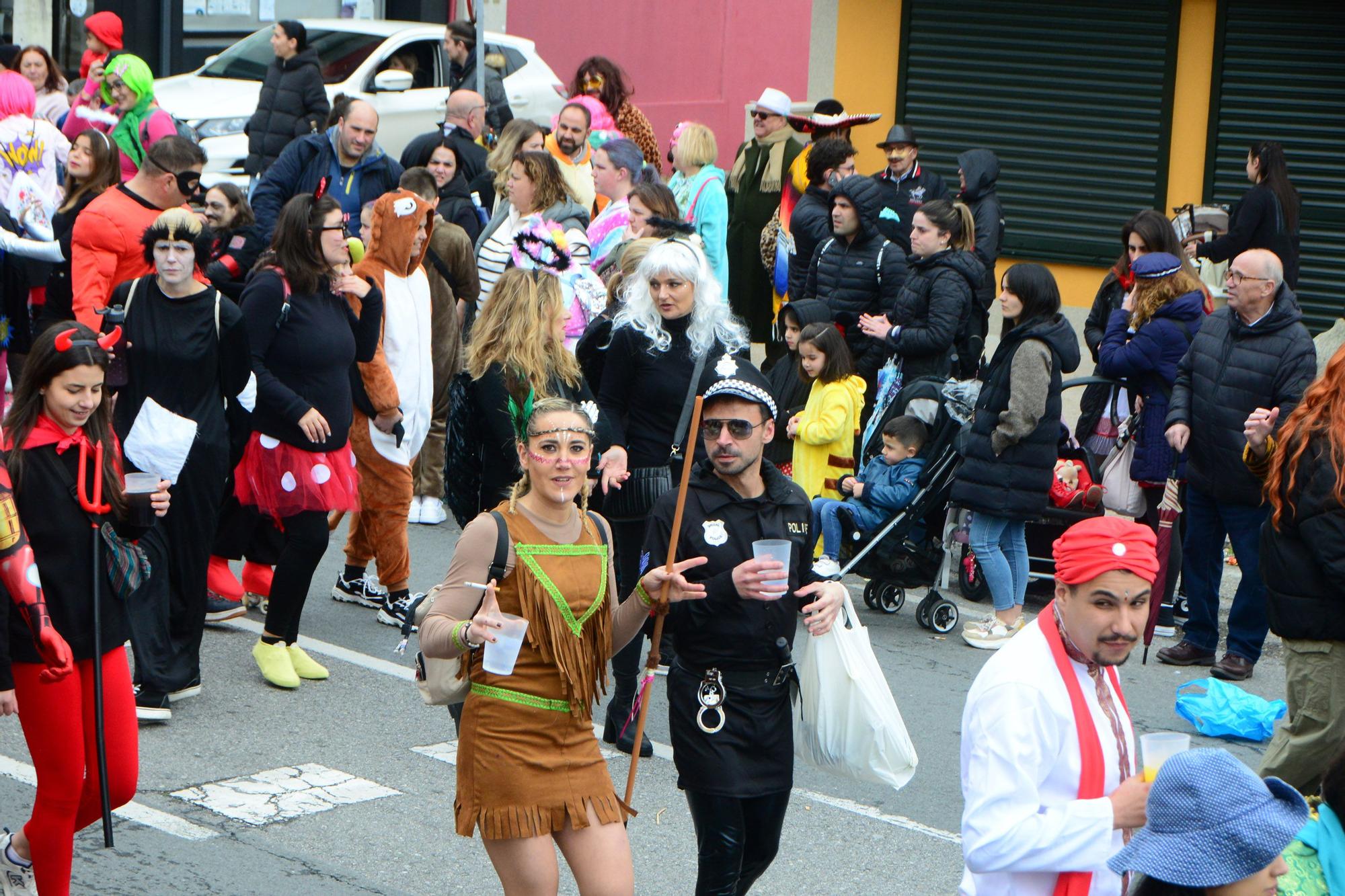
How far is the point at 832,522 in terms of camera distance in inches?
346

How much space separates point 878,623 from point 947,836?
296 cm

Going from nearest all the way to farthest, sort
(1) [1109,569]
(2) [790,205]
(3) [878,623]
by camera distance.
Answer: (1) [1109,569]
(3) [878,623]
(2) [790,205]

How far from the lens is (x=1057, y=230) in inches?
615

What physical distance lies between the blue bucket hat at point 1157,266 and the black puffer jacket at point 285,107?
291 inches

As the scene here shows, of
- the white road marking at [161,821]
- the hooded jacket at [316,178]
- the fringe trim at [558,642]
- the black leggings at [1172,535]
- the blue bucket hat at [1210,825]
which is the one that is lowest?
the white road marking at [161,821]

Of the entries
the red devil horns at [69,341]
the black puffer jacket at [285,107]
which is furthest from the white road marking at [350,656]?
the black puffer jacket at [285,107]

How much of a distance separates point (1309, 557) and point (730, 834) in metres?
2.56

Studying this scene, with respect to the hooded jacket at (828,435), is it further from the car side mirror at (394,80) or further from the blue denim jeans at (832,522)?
the car side mirror at (394,80)

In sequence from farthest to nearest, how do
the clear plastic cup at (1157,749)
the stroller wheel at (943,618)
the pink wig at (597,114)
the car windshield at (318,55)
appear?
the car windshield at (318,55) → the pink wig at (597,114) → the stroller wheel at (943,618) → the clear plastic cup at (1157,749)

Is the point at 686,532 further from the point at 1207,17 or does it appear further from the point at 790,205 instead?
the point at 1207,17

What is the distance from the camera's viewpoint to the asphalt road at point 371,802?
5.45 meters

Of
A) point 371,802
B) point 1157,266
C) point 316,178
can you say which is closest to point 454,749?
point 371,802

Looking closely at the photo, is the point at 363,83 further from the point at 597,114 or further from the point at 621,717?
the point at 621,717

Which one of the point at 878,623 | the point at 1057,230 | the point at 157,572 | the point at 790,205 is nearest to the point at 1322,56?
the point at 1057,230
